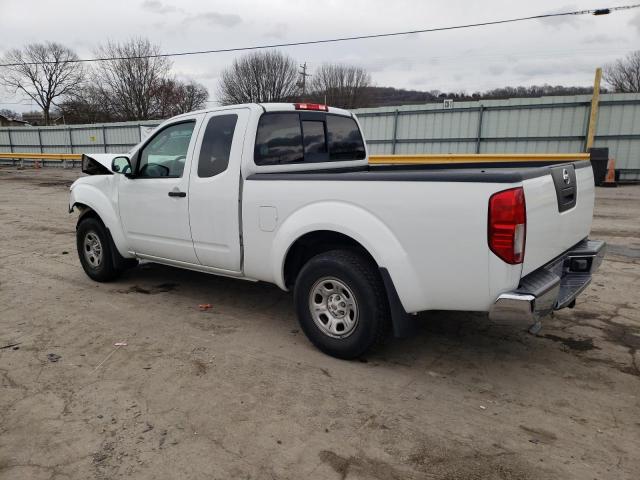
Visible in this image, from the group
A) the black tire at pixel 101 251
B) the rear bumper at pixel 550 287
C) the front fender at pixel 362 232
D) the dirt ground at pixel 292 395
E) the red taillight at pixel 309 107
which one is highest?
the red taillight at pixel 309 107

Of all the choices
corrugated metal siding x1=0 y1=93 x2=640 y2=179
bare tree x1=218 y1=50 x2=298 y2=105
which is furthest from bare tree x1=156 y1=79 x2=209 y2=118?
corrugated metal siding x1=0 y1=93 x2=640 y2=179

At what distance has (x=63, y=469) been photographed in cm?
258

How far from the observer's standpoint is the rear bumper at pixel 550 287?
2918 millimetres

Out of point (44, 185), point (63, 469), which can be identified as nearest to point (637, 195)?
point (63, 469)

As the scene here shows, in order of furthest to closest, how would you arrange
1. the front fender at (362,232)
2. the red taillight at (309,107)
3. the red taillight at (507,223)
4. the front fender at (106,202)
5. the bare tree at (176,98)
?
the bare tree at (176,98)
the front fender at (106,202)
the red taillight at (309,107)
the front fender at (362,232)
the red taillight at (507,223)

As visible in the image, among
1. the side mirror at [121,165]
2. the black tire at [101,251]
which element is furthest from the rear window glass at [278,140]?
the black tire at [101,251]

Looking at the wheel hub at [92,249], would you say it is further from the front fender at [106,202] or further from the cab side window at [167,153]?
the cab side window at [167,153]

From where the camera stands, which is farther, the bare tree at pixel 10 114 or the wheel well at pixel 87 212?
the bare tree at pixel 10 114

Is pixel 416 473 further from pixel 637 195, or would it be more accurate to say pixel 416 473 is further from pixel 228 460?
pixel 637 195

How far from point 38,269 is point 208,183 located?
367cm

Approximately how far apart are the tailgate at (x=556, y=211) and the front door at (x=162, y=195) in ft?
9.85

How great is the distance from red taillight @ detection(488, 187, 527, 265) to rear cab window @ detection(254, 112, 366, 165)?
2.13 metres

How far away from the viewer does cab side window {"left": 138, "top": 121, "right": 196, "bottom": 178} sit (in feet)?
15.5

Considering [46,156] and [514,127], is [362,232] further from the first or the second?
[46,156]
